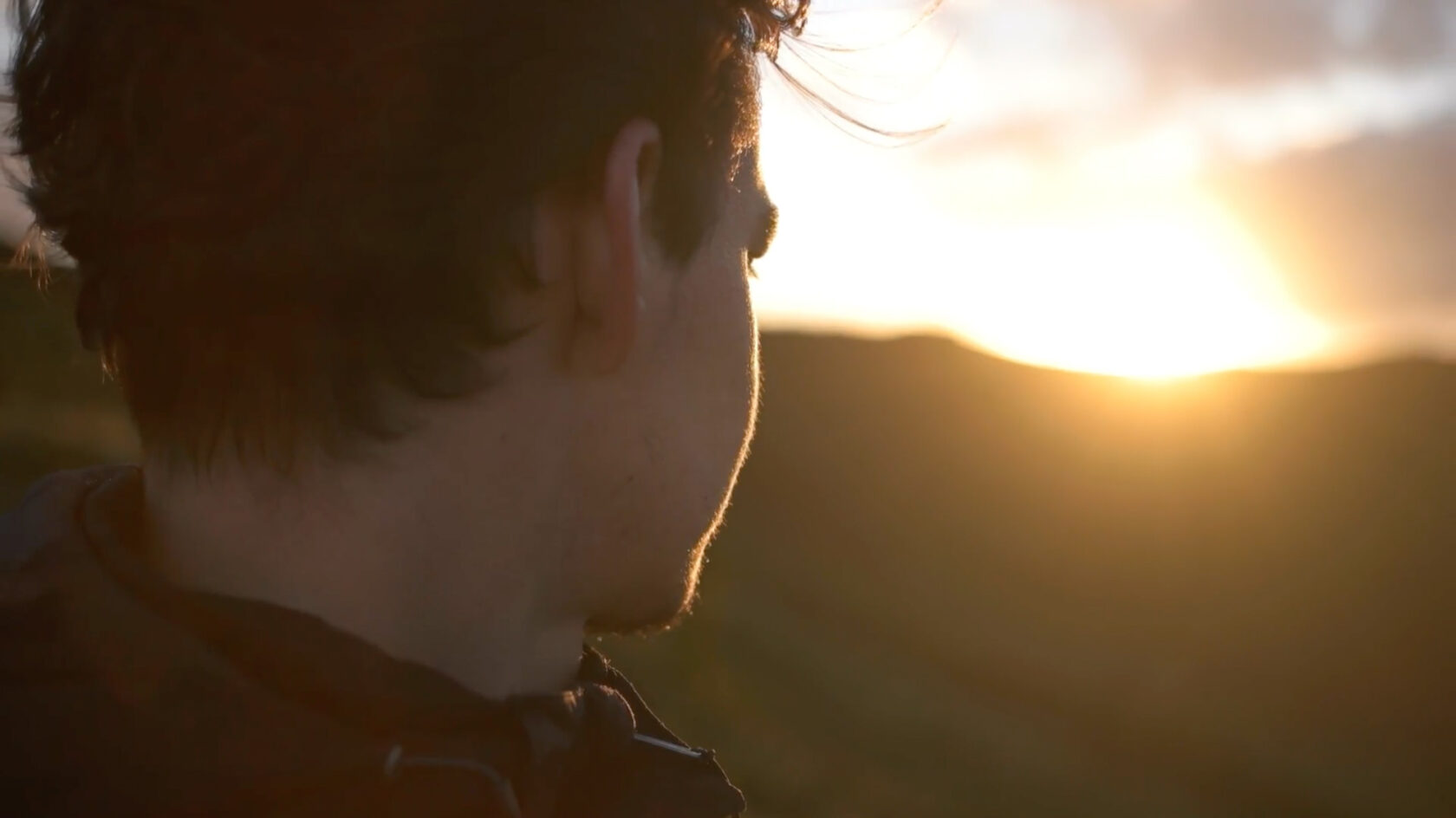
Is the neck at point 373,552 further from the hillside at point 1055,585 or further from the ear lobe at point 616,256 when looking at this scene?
the hillside at point 1055,585

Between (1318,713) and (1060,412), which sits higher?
(1060,412)

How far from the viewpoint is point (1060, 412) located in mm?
23969

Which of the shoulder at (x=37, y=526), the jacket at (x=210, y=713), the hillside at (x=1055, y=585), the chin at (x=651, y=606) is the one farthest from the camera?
the hillside at (x=1055, y=585)

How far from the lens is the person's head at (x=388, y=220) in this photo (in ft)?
5.43

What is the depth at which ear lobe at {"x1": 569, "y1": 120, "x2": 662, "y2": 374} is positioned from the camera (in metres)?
1.73

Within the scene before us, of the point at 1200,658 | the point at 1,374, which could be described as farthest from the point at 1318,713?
the point at 1,374

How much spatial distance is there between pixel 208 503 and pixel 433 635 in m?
0.30

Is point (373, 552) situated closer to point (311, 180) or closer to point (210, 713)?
point (210, 713)

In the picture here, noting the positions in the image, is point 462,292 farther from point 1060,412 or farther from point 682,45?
point 1060,412


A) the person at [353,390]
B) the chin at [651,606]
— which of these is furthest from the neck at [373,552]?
the chin at [651,606]

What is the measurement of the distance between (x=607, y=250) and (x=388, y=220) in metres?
0.27

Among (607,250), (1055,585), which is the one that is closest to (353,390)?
(607,250)

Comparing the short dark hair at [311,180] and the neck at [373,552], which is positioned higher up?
the short dark hair at [311,180]

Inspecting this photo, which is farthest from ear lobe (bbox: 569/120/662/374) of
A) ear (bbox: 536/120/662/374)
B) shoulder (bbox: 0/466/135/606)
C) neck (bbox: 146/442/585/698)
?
shoulder (bbox: 0/466/135/606)
